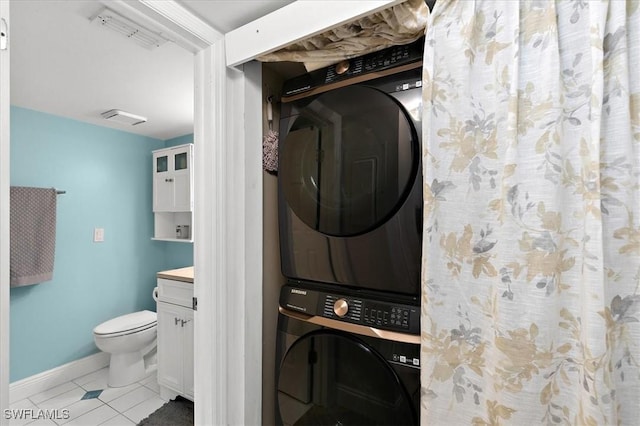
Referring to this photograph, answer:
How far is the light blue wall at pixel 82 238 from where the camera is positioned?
8.25 ft

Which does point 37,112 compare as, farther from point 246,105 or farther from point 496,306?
point 496,306

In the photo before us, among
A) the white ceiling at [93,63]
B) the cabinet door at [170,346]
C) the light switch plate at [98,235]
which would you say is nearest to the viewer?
the white ceiling at [93,63]

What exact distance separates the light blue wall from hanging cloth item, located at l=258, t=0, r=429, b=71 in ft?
8.31

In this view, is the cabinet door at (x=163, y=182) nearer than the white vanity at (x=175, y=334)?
No

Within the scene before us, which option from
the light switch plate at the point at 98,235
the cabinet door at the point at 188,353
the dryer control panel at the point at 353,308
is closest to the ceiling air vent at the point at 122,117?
the light switch plate at the point at 98,235

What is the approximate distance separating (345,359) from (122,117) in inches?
110

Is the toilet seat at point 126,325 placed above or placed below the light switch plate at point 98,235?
below

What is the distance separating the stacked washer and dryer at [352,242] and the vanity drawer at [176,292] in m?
1.16

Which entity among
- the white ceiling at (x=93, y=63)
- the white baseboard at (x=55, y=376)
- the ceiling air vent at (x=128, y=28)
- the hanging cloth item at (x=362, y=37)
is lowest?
the white baseboard at (x=55, y=376)

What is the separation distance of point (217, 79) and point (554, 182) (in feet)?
3.91

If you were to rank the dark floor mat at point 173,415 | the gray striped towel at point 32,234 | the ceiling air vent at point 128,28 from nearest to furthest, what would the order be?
1. the ceiling air vent at point 128,28
2. the dark floor mat at point 173,415
3. the gray striped towel at point 32,234

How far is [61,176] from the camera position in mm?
2719

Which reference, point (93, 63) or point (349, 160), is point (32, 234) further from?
point (349, 160)

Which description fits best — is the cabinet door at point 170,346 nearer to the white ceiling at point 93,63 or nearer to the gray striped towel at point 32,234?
the gray striped towel at point 32,234
